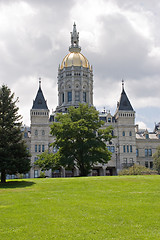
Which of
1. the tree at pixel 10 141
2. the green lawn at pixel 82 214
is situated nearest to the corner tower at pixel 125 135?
the tree at pixel 10 141

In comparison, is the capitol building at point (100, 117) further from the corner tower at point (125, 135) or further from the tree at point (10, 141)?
the tree at point (10, 141)

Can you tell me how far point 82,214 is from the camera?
1473 centimetres

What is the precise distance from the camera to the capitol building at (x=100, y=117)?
69875 mm

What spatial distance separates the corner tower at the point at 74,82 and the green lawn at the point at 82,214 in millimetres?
59918

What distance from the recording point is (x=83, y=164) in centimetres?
4156

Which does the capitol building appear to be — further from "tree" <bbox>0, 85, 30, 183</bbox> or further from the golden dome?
"tree" <bbox>0, 85, 30, 183</bbox>

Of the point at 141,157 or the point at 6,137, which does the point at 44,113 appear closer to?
the point at 141,157

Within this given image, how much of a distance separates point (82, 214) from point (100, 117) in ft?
199

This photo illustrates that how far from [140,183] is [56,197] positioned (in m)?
8.82

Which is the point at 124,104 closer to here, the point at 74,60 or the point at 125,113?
the point at 125,113

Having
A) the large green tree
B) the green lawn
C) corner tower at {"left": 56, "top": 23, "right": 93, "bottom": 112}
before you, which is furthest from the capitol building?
the green lawn

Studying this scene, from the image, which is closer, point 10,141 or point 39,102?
point 10,141

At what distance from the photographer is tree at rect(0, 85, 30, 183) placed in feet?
97.7

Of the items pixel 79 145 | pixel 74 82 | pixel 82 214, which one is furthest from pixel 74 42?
pixel 82 214
